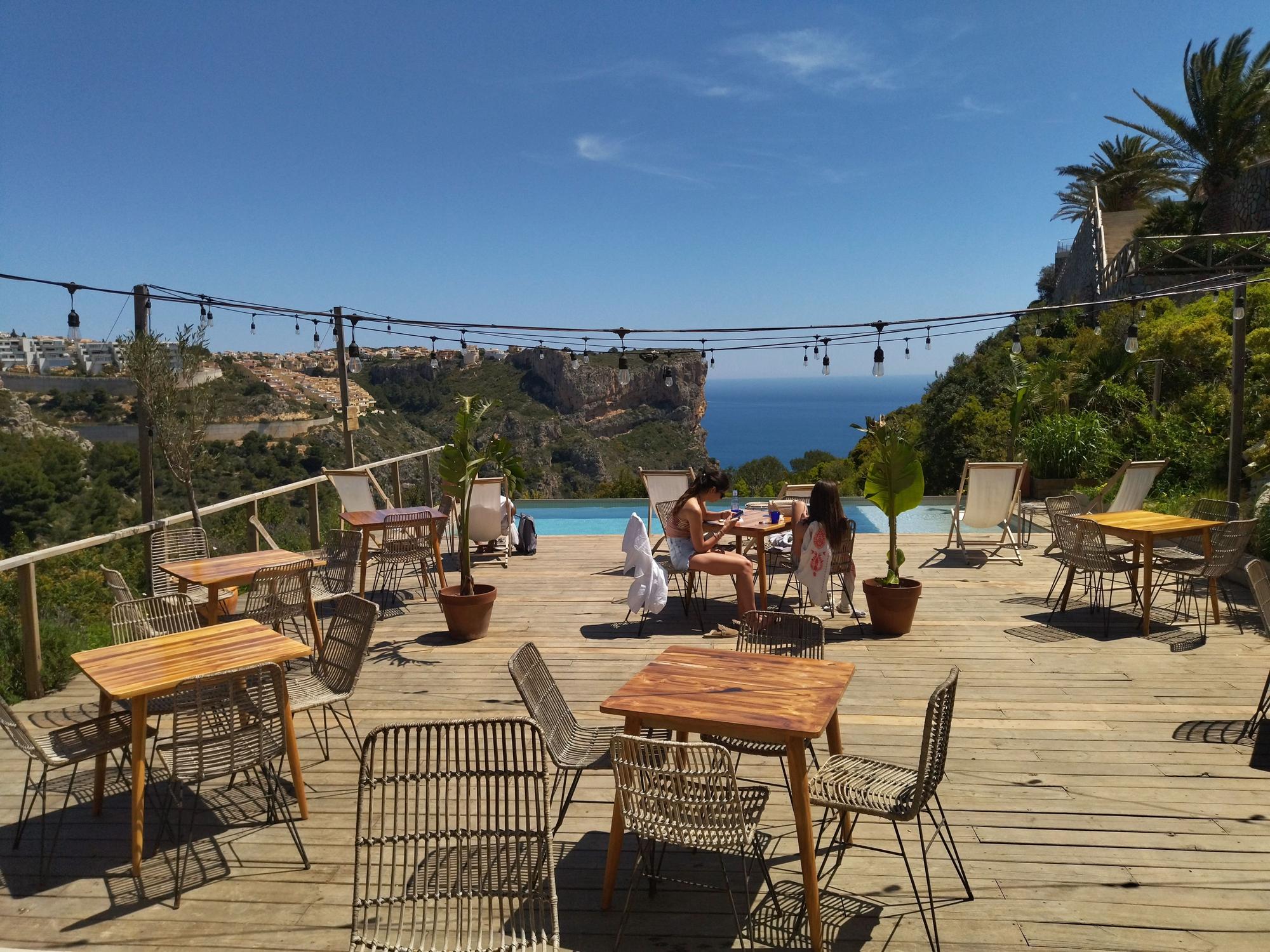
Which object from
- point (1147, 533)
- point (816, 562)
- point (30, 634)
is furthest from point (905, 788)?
point (30, 634)

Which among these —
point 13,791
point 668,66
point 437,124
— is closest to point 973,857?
point 13,791

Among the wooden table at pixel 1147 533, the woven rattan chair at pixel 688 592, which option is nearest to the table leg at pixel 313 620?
the woven rattan chair at pixel 688 592

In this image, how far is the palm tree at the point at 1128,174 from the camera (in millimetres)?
28594

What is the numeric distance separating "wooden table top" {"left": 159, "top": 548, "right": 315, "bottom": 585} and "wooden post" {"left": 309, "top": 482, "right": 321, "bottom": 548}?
8.25 feet

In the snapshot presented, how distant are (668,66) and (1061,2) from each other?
8.79 meters

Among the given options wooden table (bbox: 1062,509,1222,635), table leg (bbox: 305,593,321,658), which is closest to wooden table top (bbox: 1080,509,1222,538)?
wooden table (bbox: 1062,509,1222,635)

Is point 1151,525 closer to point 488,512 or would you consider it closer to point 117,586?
point 488,512

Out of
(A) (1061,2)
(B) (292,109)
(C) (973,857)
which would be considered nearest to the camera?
(C) (973,857)

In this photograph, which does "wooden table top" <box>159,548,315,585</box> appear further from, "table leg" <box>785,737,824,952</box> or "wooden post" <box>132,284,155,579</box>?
"table leg" <box>785,737,824,952</box>

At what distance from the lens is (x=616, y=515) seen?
14.9 metres

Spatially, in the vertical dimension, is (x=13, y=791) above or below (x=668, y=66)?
below

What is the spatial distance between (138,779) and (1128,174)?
33507 millimetres

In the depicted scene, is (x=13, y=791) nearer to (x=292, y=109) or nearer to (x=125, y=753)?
(x=125, y=753)

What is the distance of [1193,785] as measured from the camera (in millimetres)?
3816
